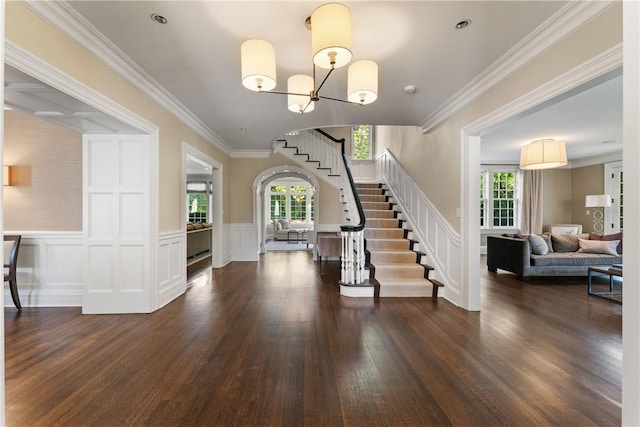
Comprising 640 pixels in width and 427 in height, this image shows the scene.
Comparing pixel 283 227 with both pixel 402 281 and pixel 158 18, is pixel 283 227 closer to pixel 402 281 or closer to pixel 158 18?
pixel 402 281

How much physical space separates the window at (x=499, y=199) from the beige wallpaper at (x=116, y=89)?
791 centimetres

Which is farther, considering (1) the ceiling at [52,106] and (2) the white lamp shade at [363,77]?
(2) the white lamp shade at [363,77]

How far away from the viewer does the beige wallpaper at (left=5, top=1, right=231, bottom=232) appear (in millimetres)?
2020

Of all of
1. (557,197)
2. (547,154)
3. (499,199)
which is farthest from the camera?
(499,199)

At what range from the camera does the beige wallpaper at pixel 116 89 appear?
79.5 inches

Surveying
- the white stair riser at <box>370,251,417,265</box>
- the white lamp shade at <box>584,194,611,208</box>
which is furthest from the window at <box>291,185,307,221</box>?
the white lamp shade at <box>584,194,611,208</box>

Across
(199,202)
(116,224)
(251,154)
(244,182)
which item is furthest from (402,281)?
(199,202)

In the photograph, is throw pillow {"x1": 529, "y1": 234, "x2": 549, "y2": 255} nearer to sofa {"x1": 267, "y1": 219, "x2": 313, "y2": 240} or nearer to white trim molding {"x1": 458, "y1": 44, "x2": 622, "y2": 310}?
white trim molding {"x1": 458, "y1": 44, "x2": 622, "y2": 310}

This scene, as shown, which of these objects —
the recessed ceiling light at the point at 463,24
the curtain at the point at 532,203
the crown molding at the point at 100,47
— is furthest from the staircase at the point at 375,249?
the curtain at the point at 532,203

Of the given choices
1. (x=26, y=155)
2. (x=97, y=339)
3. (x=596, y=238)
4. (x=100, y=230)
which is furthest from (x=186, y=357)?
(x=596, y=238)

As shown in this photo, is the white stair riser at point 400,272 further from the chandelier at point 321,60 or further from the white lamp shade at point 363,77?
the white lamp shade at point 363,77

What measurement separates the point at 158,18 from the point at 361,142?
838 centimetres

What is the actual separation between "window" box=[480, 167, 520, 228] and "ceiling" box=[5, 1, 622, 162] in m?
4.77

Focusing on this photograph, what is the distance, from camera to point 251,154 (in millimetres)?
7312
